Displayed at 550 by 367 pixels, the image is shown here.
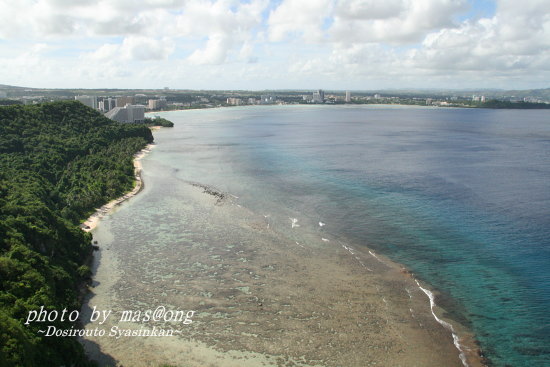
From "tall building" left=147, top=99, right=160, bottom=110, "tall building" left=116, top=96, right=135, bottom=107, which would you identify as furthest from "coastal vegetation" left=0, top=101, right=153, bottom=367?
"tall building" left=147, top=99, right=160, bottom=110

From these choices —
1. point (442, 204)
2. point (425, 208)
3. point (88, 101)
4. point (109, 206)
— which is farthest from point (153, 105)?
point (425, 208)

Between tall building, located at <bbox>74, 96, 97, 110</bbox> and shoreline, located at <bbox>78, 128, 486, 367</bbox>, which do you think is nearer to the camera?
shoreline, located at <bbox>78, 128, 486, 367</bbox>

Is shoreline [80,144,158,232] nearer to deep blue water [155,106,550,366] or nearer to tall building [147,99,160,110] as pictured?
deep blue water [155,106,550,366]

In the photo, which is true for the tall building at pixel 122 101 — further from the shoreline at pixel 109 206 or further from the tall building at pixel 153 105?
the shoreline at pixel 109 206

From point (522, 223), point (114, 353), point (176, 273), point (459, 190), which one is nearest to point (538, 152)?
point (459, 190)

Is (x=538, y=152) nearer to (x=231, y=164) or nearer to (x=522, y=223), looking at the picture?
A: (x=522, y=223)

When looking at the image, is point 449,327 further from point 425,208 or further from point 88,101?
point 88,101

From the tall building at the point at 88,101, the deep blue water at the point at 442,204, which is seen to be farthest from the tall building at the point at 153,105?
the deep blue water at the point at 442,204
